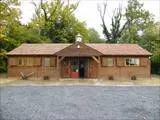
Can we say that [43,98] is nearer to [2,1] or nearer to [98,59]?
[98,59]

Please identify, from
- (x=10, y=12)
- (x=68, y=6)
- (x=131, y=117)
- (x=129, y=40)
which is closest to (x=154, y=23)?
(x=129, y=40)

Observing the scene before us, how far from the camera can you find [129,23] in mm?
60906

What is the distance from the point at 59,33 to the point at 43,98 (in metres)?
35.8

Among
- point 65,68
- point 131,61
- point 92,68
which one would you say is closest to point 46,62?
point 65,68

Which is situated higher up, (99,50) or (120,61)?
(99,50)

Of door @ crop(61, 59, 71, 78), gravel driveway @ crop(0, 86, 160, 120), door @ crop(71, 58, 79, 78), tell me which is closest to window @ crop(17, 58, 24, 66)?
door @ crop(61, 59, 71, 78)

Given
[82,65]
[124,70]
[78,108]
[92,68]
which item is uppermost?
[82,65]

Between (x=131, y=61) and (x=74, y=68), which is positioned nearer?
(x=74, y=68)

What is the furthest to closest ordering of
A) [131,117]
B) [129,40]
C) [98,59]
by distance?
[129,40] → [98,59] → [131,117]

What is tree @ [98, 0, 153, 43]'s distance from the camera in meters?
59.8

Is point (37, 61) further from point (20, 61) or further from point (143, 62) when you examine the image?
point (143, 62)

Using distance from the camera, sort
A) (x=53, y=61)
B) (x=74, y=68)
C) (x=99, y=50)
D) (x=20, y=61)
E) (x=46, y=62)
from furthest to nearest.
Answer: (x=99, y=50), (x=20, y=61), (x=46, y=62), (x=53, y=61), (x=74, y=68)

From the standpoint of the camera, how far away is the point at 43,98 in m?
A: 19.0

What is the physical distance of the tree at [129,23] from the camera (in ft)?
196
